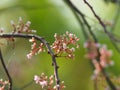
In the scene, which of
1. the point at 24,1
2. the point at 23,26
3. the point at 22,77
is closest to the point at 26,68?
the point at 22,77

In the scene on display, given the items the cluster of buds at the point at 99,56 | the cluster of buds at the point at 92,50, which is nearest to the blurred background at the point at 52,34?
the cluster of buds at the point at 92,50

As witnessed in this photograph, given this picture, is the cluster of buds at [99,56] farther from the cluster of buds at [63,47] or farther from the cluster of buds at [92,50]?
the cluster of buds at [63,47]

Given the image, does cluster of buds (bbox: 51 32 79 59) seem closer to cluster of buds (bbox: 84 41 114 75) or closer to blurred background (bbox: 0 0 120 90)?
cluster of buds (bbox: 84 41 114 75)

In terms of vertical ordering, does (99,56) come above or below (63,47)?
below

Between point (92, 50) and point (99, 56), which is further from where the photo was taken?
point (92, 50)

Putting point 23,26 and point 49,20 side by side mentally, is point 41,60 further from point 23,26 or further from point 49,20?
point 23,26

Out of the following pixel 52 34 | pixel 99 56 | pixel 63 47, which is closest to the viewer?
pixel 63 47

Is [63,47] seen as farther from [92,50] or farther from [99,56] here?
[92,50]

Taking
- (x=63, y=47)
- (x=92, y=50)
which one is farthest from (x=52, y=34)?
(x=63, y=47)
